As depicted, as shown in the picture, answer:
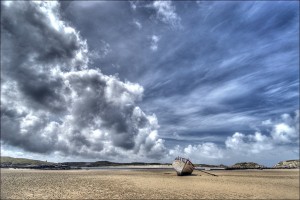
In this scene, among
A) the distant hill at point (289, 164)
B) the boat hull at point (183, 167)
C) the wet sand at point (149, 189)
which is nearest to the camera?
the wet sand at point (149, 189)

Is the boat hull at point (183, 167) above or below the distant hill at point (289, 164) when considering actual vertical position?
above

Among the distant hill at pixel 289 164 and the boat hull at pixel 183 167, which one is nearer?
the boat hull at pixel 183 167

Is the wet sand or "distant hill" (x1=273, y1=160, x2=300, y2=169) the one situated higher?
the wet sand

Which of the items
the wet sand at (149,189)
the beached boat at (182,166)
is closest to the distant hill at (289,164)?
the beached boat at (182,166)

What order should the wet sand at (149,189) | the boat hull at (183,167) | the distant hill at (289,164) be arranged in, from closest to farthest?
the wet sand at (149,189), the boat hull at (183,167), the distant hill at (289,164)

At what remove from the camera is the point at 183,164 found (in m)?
52.7

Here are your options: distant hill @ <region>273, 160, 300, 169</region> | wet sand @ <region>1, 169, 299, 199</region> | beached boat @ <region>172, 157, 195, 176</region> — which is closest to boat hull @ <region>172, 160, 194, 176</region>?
beached boat @ <region>172, 157, 195, 176</region>

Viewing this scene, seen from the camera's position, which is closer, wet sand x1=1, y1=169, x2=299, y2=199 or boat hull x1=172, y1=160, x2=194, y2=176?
wet sand x1=1, y1=169, x2=299, y2=199

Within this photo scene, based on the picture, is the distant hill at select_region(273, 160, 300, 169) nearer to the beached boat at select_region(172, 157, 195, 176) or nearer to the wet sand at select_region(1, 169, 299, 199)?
the beached boat at select_region(172, 157, 195, 176)

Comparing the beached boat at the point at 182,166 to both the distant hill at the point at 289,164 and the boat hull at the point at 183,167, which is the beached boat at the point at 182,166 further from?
the distant hill at the point at 289,164

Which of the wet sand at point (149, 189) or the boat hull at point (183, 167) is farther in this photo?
the boat hull at point (183, 167)

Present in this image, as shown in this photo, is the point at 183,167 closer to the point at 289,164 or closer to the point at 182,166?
the point at 182,166

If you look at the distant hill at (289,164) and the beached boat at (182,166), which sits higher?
the beached boat at (182,166)

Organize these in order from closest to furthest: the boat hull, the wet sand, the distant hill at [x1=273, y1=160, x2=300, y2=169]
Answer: the wet sand < the boat hull < the distant hill at [x1=273, y1=160, x2=300, y2=169]
